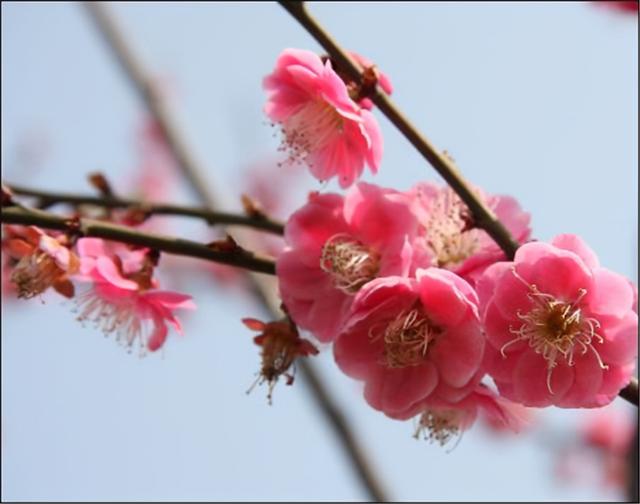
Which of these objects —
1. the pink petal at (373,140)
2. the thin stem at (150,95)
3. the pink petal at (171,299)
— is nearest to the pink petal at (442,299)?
the pink petal at (373,140)

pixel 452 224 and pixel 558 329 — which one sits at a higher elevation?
pixel 452 224

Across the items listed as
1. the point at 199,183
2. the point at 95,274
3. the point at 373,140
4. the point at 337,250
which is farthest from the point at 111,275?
the point at 199,183

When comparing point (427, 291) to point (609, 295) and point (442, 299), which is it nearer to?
point (442, 299)

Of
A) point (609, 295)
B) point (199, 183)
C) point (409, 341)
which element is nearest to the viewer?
point (609, 295)

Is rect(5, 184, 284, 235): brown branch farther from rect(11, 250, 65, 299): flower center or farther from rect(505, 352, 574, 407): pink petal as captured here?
rect(505, 352, 574, 407): pink petal

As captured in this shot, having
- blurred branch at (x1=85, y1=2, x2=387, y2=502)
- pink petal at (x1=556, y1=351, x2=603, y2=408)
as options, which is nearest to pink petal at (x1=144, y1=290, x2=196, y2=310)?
pink petal at (x1=556, y1=351, x2=603, y2=408)

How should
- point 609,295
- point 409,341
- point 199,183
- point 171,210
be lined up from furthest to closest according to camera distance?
point 199,183
point 171,210
point 409,341
point 609,295

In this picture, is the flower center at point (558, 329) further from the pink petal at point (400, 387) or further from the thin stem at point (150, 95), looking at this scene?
the thin stem at point (150, 95)
